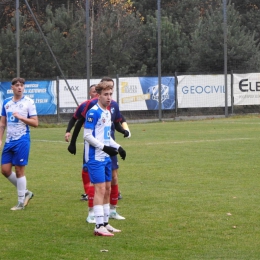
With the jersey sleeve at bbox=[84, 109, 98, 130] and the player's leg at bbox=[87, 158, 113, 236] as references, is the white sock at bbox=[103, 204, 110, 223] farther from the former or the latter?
the jersey sleeve at bbox=[84, 109, 98, 130]

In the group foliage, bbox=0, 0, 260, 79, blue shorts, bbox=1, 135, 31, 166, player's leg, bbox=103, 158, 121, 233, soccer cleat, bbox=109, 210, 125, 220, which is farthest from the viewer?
foliage, bbox=0, 0, 260, 79

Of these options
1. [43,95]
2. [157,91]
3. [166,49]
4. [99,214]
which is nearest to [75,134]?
[99,214]

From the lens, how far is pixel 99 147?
8.40 metres

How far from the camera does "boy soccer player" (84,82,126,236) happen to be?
8422 mm

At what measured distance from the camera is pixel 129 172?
50.9 ft

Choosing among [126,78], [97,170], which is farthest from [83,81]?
[97,170]

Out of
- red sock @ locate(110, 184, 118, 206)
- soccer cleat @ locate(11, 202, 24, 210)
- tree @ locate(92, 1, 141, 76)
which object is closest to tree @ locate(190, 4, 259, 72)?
tree @ locate(92, 1, 141, 76)

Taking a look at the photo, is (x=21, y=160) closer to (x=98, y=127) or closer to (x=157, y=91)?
(x=98, y=127)

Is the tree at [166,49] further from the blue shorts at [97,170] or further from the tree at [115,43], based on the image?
the blue shorts at [97,170]

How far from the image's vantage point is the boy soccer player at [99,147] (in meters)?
8.42

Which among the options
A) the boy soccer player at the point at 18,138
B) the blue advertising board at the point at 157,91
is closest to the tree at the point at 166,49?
the blue advertising board at the point at 157,91

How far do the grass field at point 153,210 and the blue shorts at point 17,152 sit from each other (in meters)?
0.73

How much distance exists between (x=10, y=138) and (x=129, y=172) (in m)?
5.04

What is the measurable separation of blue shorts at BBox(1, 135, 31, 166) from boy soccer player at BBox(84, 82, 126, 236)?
2401 millimetres
